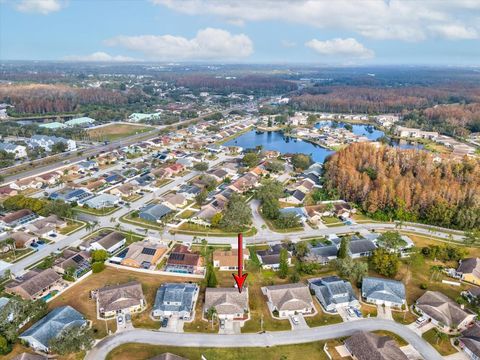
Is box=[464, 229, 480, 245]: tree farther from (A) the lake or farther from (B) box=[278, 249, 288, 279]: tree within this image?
(A) the lake

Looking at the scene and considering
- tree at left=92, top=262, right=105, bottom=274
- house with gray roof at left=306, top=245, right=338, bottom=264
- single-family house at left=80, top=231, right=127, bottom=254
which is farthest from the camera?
single-family house at left=80, top=231, right=127, bottom=254

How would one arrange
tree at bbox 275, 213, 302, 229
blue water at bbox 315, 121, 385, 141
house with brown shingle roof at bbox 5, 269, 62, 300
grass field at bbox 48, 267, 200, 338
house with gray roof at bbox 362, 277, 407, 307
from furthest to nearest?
blue water at bbox 315, 121, 385, 141, tree at bbox 275, 213, 302, 229, house with brown shingle roof at bbox 5, 269, 62, 300, house with gray roof at bbox 362, 277, 407, 307, grass field at bbox 48, 267, 200, 338

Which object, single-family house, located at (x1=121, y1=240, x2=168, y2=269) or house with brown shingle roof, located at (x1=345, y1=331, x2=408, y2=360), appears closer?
house with brown shingle roof, located at (x1=345, y1=331, x2=408, y2=360)

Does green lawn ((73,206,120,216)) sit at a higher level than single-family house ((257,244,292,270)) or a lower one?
higher

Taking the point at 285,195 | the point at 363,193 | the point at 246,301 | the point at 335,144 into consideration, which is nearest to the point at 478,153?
the point at 335,144

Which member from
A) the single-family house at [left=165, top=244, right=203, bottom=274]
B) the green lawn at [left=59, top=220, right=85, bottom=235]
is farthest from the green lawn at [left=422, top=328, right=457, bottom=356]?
the green lawn at [left=59, top=220, right=85, bottom=235]

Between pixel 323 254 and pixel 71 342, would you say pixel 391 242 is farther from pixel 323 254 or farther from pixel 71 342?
pixel 71 342

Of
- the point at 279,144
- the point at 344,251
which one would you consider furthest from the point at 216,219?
the point at 279,144

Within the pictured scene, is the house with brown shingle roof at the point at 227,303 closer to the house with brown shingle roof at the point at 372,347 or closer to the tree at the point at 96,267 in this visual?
the house with brown shingle roof at the point at 372,347
